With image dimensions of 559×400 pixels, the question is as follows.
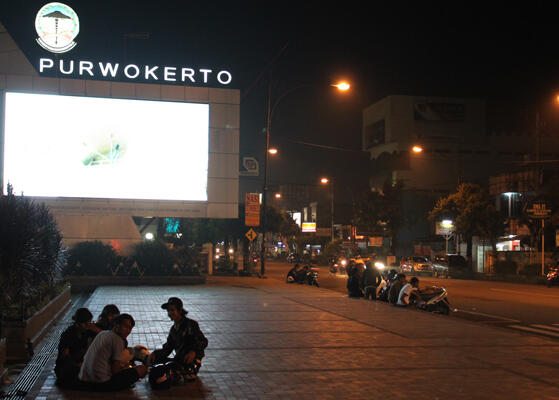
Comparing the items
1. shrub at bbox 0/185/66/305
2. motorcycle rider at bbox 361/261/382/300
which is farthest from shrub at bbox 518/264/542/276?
shrub at bbox 0/185/66/305

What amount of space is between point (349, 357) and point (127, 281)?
67.3 feet

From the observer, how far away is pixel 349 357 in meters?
10.5

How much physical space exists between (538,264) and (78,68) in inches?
1176

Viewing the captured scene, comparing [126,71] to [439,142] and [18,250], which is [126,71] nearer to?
[18,250]

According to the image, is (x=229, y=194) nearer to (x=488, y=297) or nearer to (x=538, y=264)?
(x=488, y=297)

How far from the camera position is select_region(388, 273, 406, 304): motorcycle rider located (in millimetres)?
19812

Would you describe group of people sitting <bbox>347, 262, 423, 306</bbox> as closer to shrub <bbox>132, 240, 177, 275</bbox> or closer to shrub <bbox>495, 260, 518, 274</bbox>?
shrub <bbox>132, 240, 177, 275</bbox>

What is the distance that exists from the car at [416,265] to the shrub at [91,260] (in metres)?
26.0

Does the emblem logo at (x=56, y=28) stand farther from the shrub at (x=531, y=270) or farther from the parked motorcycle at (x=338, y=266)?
the shrub at (x=531, y=270)

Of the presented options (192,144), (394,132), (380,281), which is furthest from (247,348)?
→ (394,132)

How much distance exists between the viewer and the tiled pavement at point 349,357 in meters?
8.13

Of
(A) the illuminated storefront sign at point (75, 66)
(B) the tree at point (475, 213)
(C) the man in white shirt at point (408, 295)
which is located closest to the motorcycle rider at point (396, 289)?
(C) the man in white shirt at point (408, 295)

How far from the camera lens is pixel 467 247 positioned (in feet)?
187

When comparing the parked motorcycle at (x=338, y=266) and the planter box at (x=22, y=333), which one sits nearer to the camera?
the planter box at (x=22, y=333)
